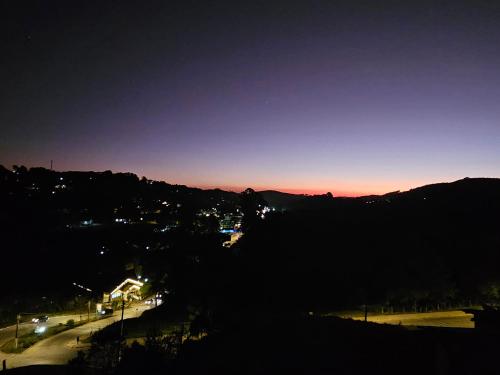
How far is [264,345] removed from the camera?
1409cm

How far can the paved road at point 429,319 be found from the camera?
63.3 feet

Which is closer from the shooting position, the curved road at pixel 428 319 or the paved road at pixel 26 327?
the curved road at pixel 428 319

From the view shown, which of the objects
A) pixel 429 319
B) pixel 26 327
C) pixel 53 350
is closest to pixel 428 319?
pixel 429 319

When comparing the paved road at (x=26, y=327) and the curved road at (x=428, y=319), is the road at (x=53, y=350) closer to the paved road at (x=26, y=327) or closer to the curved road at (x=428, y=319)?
the paved road at (x=26, y=327)

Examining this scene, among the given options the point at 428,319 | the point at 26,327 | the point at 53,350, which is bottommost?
the point at 26,327

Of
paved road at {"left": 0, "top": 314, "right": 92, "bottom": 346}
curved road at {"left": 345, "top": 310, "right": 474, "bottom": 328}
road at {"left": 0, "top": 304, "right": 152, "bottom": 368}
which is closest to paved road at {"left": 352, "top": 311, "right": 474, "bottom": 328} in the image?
curved road at {"left": 345, "top": 310, "right": 474, "bottom": 328}

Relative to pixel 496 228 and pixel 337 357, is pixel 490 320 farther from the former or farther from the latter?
pixel 496 228

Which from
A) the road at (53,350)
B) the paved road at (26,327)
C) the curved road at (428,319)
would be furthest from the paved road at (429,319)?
the paved road at (26,327)

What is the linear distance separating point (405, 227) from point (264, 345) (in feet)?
87.6

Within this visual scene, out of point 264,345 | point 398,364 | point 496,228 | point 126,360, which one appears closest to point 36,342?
point 126,360

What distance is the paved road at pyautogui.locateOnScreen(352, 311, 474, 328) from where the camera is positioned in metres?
19.3

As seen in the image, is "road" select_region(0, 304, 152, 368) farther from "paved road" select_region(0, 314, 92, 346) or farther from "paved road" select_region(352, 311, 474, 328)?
"paved road" select_region(352, 311, 474, 328)

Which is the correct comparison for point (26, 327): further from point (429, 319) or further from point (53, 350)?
point (429, 319)

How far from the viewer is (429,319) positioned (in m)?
20.4
